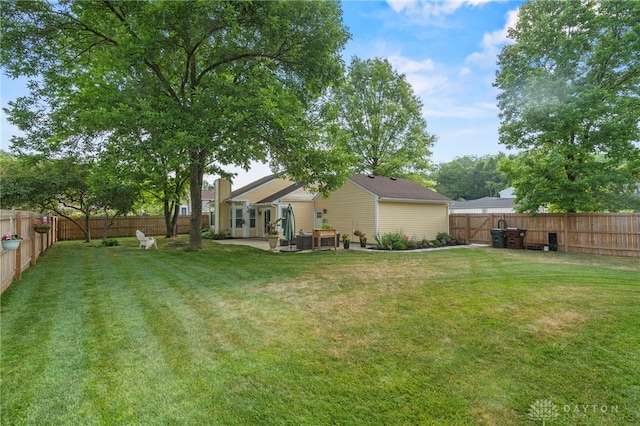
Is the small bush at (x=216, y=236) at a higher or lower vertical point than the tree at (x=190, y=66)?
lower

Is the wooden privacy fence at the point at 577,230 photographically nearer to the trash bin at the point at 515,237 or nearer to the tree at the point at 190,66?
the trash bin at the point at 515,237

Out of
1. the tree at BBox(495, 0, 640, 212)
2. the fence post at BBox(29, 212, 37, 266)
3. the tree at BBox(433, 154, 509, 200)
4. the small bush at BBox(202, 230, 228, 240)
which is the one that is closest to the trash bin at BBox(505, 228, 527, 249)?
the tree at BBox(495, 0, 640, 212)

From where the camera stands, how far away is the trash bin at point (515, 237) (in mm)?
14359

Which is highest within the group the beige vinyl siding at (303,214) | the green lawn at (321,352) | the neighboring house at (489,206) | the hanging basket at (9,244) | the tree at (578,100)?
the tree at (578,100)

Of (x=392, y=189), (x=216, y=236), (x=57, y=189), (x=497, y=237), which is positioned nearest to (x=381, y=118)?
(x=392, y=189)

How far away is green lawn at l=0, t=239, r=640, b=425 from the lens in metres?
2.51

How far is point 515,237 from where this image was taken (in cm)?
1445

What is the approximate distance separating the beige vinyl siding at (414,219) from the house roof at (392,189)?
0.43 meters

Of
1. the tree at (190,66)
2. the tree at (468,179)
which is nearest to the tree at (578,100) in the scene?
the tree at (190,66)

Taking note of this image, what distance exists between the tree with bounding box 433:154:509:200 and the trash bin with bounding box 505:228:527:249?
36891mm

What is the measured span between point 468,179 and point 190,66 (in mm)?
49179

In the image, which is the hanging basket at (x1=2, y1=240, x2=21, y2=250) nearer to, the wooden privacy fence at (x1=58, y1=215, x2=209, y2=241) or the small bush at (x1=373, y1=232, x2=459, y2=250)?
the small bush at (x1=373, y1=232, x2=459, y2=250)

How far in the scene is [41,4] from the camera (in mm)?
9961

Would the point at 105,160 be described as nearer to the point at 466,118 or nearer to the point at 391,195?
the point at 391,195
